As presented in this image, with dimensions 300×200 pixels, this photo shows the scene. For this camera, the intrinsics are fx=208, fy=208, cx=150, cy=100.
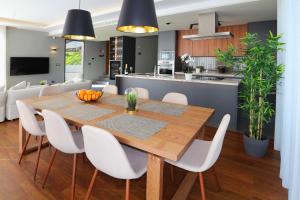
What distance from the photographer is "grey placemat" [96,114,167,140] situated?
1531 millimetres

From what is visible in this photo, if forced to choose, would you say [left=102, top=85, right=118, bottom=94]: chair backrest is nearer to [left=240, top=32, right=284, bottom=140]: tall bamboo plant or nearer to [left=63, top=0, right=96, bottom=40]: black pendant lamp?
[left=63, top=0, right=96, bottom=40]: black pendant lamp

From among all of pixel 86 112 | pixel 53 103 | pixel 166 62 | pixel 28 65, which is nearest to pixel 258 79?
pixel 86 112

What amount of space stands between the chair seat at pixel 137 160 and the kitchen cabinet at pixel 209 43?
5.09 metres

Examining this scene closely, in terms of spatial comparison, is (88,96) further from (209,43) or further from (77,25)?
(209,43)

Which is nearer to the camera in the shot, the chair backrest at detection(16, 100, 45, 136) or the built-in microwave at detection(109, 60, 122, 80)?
the chair backrest at detection(16, 100, 45, 136)

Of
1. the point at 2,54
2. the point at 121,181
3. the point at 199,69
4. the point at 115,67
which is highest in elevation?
the point at 2,54

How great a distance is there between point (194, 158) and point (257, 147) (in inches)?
59.1

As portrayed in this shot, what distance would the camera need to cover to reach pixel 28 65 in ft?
25.4

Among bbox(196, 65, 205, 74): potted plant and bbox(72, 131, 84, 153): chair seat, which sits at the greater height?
bbox(196, 65, 205, 74): potted plant

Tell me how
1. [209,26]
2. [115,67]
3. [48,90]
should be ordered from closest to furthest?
[48,90], [209,26], [115,67]

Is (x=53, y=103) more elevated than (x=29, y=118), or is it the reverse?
(x=53, y=103)

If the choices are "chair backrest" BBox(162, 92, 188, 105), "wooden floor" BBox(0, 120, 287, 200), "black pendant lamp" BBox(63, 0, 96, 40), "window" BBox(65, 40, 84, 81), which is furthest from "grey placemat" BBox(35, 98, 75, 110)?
"window" BBox(65, 40, 84, 81)

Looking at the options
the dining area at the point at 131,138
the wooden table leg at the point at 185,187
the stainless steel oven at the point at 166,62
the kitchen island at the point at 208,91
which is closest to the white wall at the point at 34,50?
the stainless steel oven at the point at 166,62

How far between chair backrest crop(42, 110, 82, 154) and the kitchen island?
2979 mm
